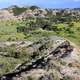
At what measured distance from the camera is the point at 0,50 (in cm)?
2550

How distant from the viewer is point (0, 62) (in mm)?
19391

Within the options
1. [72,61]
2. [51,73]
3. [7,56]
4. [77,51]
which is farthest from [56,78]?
[7,56]

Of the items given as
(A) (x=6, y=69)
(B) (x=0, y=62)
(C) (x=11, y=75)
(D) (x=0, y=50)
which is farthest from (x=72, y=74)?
(D) (x=0, y=50)

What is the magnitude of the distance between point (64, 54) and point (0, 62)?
6.49 metres

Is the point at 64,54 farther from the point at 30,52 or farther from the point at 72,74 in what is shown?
the point at 30,52

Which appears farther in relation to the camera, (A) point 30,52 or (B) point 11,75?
(A) point 30,52

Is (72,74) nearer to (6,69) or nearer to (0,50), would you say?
(6,69)

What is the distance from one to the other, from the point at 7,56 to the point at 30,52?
168 centimetres

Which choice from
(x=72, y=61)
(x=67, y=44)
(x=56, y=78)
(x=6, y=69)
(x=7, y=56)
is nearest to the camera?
(x=56, y=78)

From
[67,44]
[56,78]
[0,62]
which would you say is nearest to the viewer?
[56,78]

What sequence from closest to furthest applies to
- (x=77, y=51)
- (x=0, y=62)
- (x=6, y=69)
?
(x=77, y=51)
(x=6, y=69)
(x=0, y=62)

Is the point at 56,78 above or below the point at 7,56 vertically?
above

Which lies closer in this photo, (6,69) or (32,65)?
(32,65)

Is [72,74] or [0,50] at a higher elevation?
[72,74]
